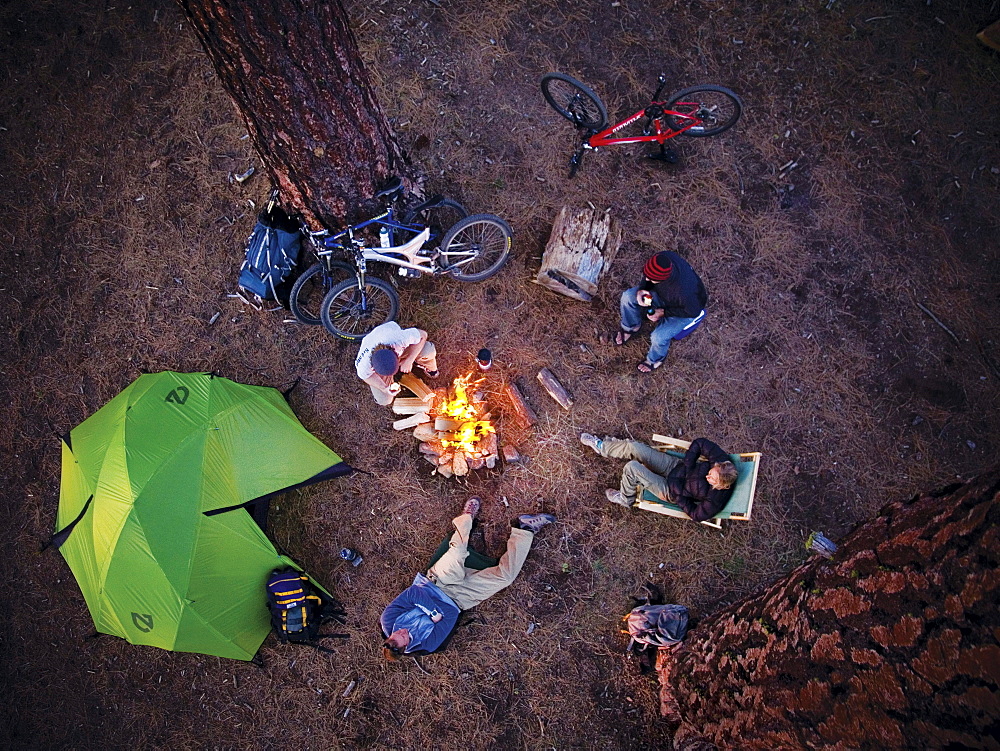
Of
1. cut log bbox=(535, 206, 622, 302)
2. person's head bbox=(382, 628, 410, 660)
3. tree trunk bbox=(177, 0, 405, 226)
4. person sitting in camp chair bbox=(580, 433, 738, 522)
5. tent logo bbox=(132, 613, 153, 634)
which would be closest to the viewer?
tree trunk bbox=(177, 0, 405, 226)

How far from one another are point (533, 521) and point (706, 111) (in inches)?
189

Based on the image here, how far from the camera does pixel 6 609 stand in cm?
646

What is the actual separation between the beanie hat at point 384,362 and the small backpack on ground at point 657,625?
11.6 feet

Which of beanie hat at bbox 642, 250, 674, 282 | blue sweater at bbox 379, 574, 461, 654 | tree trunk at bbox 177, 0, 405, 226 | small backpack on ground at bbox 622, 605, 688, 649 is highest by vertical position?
tree trunk at bbox 177, 0, 405, 226

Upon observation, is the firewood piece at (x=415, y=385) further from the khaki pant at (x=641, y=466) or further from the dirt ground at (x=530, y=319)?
the khaki pant at (x=641, y=466)

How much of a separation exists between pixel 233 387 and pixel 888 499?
6970mm

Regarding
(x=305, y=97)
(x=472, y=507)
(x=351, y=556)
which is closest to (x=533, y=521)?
(x=472, y=507)

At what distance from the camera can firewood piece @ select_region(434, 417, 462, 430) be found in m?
5.84

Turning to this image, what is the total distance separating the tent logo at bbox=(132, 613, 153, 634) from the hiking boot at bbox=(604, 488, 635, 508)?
4.71 metres

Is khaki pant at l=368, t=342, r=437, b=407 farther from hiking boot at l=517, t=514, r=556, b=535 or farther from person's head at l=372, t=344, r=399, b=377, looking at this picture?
hiking boot at l=517, t=514, r=556, b=535

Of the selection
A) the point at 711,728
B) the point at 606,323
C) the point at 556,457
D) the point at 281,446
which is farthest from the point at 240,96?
the point at 711,728

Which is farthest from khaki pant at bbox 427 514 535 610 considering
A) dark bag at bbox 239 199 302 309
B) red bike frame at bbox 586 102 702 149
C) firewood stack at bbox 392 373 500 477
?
red bike frame at bbox 586 102 702 149

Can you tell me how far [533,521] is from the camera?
5918mm

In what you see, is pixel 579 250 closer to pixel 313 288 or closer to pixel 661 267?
pixel 661 267
